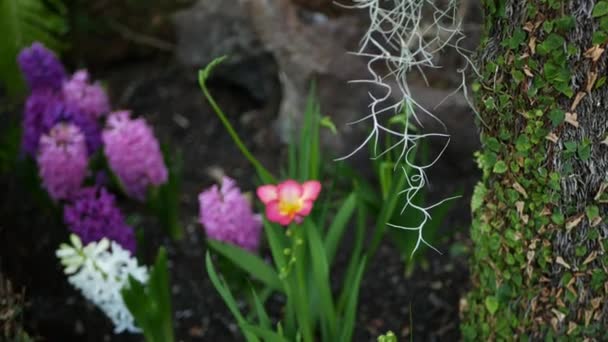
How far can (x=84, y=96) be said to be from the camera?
2225 mm

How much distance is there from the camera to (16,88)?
A: 290 cm

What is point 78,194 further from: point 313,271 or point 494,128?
point 494,128

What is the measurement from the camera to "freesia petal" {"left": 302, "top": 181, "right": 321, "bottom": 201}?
4.90 ft

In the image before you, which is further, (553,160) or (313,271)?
(313,271)

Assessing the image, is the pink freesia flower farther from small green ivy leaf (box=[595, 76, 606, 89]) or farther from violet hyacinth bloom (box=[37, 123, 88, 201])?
violet hyacinth bloom (box=[37, 123, 88, 201])

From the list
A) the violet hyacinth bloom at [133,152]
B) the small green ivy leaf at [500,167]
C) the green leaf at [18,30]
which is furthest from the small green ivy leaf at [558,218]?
the green leaf at [18,30]

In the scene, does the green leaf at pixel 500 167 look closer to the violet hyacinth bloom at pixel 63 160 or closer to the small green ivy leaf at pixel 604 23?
the small green ivy leaf at pixel 604 23

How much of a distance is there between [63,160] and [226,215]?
491 mm

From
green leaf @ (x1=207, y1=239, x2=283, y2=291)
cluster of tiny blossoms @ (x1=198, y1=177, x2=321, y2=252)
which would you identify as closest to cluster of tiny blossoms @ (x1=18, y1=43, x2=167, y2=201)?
cluster of tiny blossoms @ (x1=198, y1=177, x2=321, y2=252)

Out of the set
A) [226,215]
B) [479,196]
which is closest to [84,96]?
[226,215]

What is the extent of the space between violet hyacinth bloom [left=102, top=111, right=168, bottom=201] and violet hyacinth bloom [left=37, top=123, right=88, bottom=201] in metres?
0.08

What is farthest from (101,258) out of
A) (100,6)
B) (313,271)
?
(100,6)

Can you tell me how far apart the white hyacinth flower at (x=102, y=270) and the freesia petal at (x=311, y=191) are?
0.39 meters

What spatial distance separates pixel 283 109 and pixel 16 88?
102 centimetres
